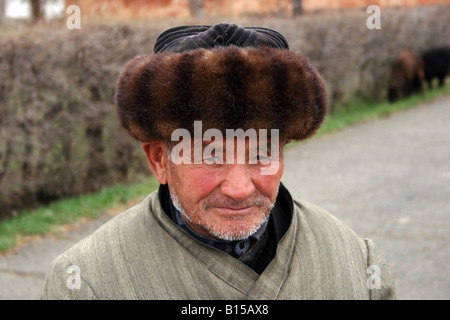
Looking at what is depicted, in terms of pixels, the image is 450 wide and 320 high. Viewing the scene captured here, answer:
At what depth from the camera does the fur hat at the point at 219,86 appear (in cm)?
203

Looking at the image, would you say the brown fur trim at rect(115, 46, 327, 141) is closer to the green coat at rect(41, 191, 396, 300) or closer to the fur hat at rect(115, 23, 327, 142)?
the fur hat at rect(115, 23, 327, 142)

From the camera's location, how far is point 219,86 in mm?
2020

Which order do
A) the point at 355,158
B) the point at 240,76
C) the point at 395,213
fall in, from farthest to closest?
1. the point at 355,158
2. the point at 395,213
3. the point at 240,76

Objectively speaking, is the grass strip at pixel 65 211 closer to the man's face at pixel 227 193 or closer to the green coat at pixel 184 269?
the green coat at pixel 184 269

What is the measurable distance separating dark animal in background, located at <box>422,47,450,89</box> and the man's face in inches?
479

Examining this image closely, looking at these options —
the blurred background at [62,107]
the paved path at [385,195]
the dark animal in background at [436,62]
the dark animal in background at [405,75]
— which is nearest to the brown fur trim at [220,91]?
the paved path at [385,195]

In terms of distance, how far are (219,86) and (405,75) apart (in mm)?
11766

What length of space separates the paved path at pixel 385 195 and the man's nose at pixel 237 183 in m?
2.95

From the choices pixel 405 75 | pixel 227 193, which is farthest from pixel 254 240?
pixel 405 75

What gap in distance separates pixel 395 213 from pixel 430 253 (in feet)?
3.47

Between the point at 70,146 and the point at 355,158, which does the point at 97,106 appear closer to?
the point at 70,146

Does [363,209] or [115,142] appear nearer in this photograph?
[363,209]

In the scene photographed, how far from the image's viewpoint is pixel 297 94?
7.02ft

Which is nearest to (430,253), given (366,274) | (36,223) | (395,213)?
(395,213)
